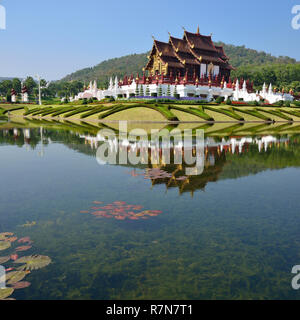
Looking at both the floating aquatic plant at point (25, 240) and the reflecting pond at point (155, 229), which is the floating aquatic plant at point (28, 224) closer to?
the reflecting pond at point (155, 229)

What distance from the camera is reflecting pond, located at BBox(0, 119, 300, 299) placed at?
484 cm

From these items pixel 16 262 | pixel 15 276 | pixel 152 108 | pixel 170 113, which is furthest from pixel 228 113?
pixel 15 276

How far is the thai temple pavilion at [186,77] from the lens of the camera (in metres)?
62.5

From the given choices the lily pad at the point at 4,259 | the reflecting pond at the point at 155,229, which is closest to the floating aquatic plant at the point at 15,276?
the reflecting pond at the point at 155,229

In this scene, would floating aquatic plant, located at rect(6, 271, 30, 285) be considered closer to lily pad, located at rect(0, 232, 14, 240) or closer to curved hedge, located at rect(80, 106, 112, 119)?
lily pad, located at rect(0, 232, 14, 240)

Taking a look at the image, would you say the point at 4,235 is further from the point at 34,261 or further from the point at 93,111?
the point at 93,111

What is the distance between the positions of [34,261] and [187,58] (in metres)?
70.7

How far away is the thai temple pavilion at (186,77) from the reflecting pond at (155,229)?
50269mm

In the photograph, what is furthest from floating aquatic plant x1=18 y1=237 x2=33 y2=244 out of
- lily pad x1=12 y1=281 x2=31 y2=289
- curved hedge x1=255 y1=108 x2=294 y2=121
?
curved hedge x1=255 y1=108 x2=294 y2=121

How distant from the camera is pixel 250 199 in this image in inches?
368

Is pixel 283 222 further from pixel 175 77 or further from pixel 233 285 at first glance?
pixel 175 77

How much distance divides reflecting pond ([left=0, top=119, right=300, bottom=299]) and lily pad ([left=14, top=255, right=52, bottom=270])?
0.14 metres

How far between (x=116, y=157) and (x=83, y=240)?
10003mm
